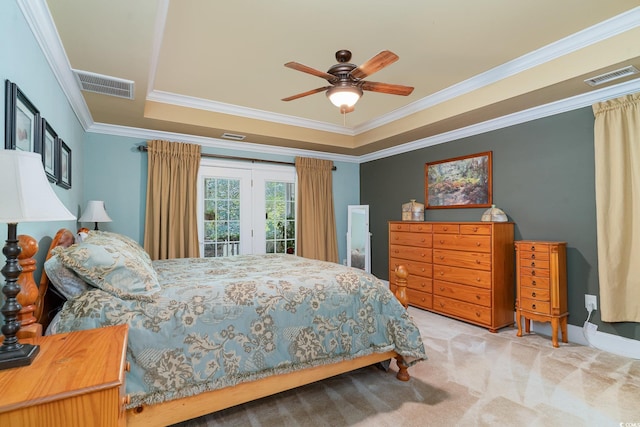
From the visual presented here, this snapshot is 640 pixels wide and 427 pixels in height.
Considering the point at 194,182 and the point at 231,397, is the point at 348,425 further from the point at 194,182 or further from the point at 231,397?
the point at 194,182

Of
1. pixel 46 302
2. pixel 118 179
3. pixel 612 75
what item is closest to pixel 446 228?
pixel 612 75

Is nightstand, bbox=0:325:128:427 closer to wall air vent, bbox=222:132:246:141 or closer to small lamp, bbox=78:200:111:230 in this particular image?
small lamp, bbox=78:200:111:230

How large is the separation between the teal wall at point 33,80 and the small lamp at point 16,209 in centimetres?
56

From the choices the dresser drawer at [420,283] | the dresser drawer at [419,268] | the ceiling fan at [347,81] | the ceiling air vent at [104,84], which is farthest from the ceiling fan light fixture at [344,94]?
the dresser drawer at [420,283]

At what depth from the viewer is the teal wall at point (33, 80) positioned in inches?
59.6

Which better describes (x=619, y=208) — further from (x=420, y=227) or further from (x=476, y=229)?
(x=420, y=227)

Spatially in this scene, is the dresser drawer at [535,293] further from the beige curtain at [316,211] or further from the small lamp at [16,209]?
the small lamp at [16,209]

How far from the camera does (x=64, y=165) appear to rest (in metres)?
2.82

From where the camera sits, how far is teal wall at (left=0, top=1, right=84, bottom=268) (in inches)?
59.6

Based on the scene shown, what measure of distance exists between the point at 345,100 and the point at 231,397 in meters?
2.20

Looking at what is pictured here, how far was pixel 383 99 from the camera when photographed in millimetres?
3912

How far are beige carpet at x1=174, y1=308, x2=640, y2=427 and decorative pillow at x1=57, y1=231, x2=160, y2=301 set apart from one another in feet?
2.95

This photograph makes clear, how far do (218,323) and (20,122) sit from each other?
150cm

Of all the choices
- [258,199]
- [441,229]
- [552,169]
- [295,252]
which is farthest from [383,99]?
[295,252]
